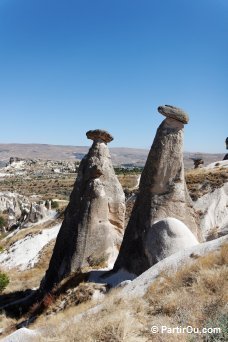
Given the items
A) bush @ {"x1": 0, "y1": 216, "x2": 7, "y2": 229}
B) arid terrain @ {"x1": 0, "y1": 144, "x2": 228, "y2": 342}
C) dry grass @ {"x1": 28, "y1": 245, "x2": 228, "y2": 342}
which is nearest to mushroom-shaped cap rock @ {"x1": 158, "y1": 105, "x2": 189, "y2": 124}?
arid terrain @ {"x1": 0, "y1": 144, "x2": 228, "y2": 342}

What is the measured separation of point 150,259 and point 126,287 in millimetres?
1657

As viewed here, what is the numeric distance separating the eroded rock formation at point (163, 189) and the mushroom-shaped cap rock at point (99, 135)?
261 centimetres

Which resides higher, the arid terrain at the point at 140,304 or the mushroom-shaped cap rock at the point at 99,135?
the mushroom-shaped cap rock at the point at 99,135

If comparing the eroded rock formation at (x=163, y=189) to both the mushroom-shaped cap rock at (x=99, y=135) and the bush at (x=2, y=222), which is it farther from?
the bush at (x=2, y=222)

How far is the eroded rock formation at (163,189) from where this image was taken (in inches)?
420

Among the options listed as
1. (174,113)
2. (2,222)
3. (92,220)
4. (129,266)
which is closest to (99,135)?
(92,220)

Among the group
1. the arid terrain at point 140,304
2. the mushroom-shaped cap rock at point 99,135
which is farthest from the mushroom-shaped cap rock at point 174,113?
the arid terrain at point 140,304

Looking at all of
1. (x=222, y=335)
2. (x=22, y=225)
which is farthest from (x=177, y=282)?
(x=22, y=225)

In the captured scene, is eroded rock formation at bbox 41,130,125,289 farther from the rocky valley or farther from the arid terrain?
the arid terrain

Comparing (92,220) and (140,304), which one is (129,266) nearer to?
(92,220)

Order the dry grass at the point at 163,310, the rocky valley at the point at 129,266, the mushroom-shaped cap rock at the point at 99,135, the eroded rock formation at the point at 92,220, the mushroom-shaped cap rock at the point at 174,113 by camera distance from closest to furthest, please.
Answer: the dry grass at the point at 163,310 < the rocky valley at the point at 129,266 < the mushroom-shaped cap rock at the point at 174,113 < the eroded rock formation at the point at 92,220 < the mushroom-shaped cap rock at the point at 99,135

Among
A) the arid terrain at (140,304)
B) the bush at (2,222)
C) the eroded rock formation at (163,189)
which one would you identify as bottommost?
the bush at (2,222)

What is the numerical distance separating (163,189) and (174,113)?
6.52 feet

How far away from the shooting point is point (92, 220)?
1255 centimetres
